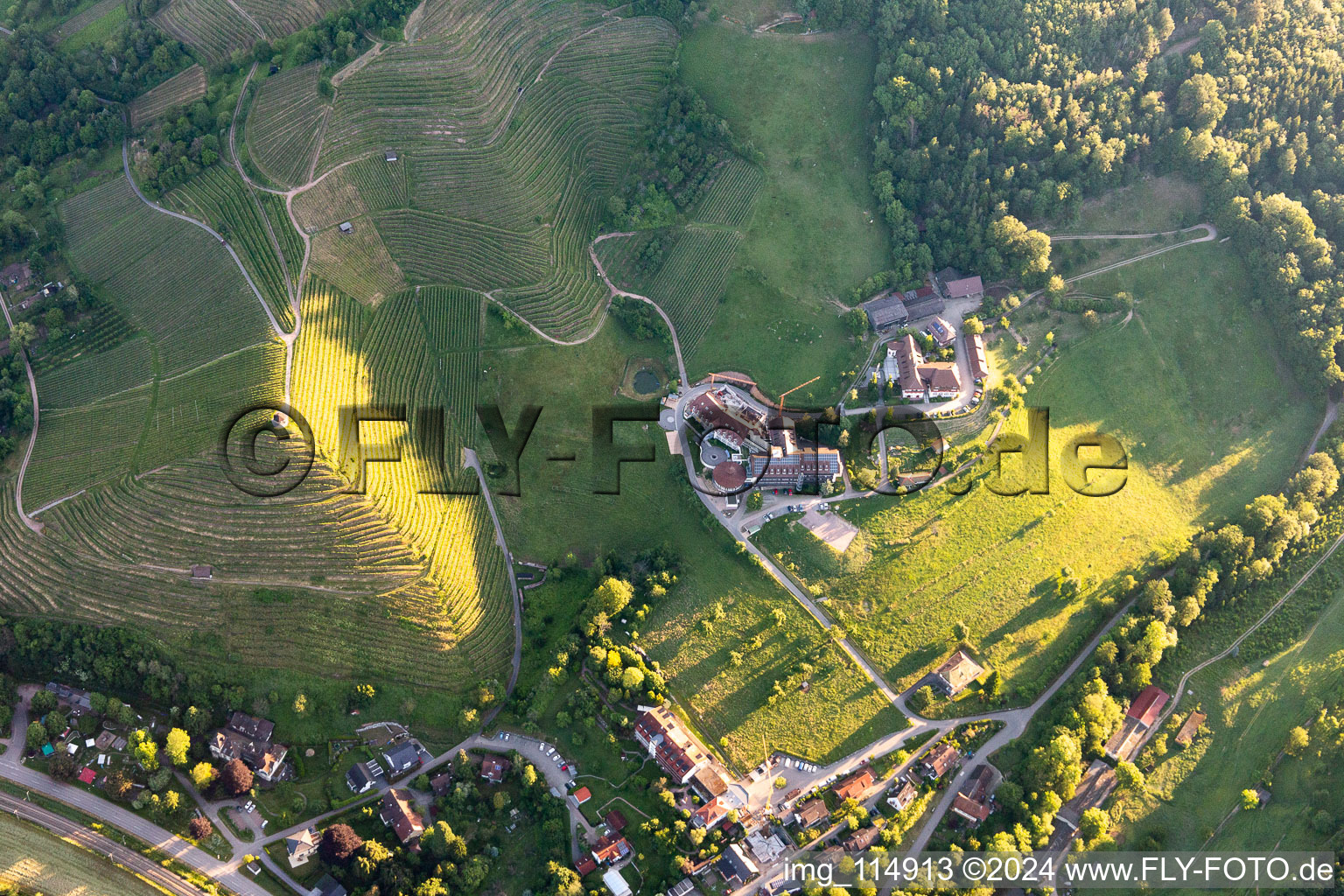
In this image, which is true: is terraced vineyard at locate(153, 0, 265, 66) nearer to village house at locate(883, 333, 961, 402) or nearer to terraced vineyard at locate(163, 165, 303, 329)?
terraced vineyard at locate(163, 165, 303, 329)

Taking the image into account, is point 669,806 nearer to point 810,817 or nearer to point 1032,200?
point 810,817

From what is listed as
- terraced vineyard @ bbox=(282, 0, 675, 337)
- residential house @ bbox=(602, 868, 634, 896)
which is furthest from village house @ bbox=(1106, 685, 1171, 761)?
terraced vineyard @ bbox=(282, 0, 675, 337)

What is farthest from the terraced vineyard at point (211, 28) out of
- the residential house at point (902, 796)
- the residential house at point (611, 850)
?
the residential house at point (902, 796)

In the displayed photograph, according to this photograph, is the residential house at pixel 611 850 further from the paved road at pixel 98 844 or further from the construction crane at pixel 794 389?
the construction crane at pixel 794 389

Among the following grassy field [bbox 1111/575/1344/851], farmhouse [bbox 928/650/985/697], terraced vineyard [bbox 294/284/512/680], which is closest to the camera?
grassy field [bbox 1111/575/1344/851]

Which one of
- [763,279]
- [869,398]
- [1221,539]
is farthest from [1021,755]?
[763,279]

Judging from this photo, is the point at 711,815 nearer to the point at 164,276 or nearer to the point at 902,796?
the point at 902,796
